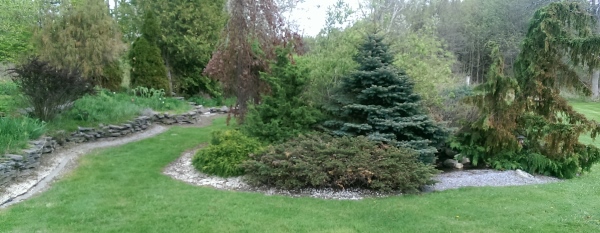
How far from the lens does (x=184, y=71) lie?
16.5 meters

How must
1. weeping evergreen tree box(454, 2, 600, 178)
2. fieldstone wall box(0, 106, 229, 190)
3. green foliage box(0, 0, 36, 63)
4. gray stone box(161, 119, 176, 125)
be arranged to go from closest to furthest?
1. fieldstone wall box(0, 106, 229, 190)
2. weeping evergreen tree box(454, 2, 600, 178)
3. gray stone box(161, 119, 176, 125)
4. green foliage box(0, 0, 36, 63)

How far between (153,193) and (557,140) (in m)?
6.31

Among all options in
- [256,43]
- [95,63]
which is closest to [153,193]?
[256,43]

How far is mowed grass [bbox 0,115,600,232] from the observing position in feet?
14.6

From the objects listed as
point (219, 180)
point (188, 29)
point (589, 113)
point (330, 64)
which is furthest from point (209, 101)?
point (589, 113)

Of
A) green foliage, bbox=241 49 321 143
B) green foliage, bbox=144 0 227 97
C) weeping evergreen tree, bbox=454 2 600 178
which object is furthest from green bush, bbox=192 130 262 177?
green foliage, bbox=144 0 227 97

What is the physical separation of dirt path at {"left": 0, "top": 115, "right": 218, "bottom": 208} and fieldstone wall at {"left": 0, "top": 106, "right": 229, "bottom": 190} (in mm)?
124

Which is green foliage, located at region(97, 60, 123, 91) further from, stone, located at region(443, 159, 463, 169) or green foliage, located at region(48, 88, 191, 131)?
stone, located at region(443, 159, 463, 169)

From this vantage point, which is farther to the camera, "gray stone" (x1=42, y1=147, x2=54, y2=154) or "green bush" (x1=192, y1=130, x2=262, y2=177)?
"gray stone" (x1=42, y1=147, x2=54, y2=154)

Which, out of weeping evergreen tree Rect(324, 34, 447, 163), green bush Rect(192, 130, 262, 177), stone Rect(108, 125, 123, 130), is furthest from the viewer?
stone Rect(108, 125, 123, 130)

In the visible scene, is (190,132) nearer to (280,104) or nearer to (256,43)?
(256,43)

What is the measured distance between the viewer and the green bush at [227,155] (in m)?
6.57

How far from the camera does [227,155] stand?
22.5 feet

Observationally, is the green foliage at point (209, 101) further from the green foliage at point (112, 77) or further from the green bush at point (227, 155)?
the green bush at point (227, 155)
